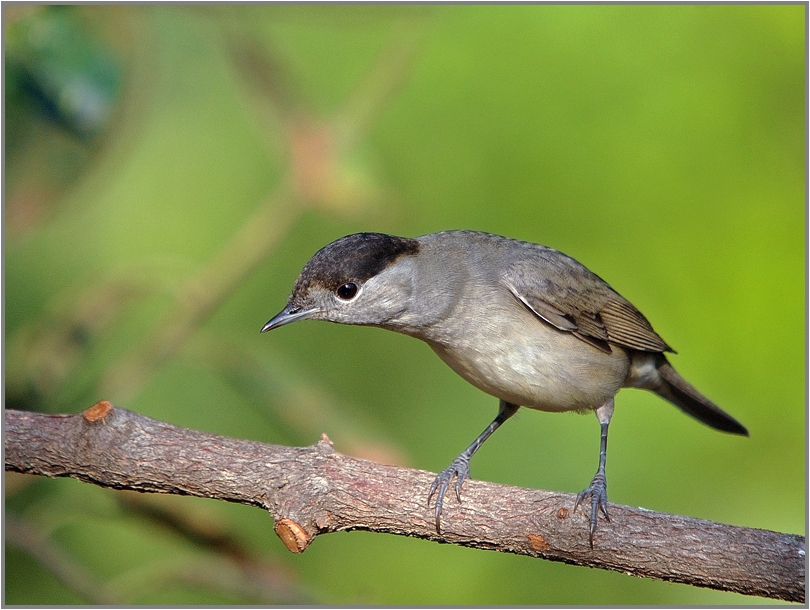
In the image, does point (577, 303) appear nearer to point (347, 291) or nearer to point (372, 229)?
point (372, 229)

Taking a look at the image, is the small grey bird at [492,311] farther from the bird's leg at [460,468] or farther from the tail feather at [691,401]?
the tail feather at [691,401]

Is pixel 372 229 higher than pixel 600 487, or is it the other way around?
pixel 372 229

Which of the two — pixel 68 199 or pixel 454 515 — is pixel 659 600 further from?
pixel 68 199

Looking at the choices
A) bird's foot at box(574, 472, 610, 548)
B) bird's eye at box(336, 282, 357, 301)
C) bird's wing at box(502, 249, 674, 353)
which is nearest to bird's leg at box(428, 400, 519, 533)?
bird's foot at box(574, 472, 610, 548)

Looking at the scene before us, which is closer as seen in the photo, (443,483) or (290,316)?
(443,483)

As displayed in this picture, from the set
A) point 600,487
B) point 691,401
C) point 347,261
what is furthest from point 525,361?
point 691,401

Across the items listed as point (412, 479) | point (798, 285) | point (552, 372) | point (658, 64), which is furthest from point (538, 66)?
point (412, 479)

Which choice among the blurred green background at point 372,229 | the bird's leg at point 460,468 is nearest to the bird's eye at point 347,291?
the blurred green background at point 372,229
